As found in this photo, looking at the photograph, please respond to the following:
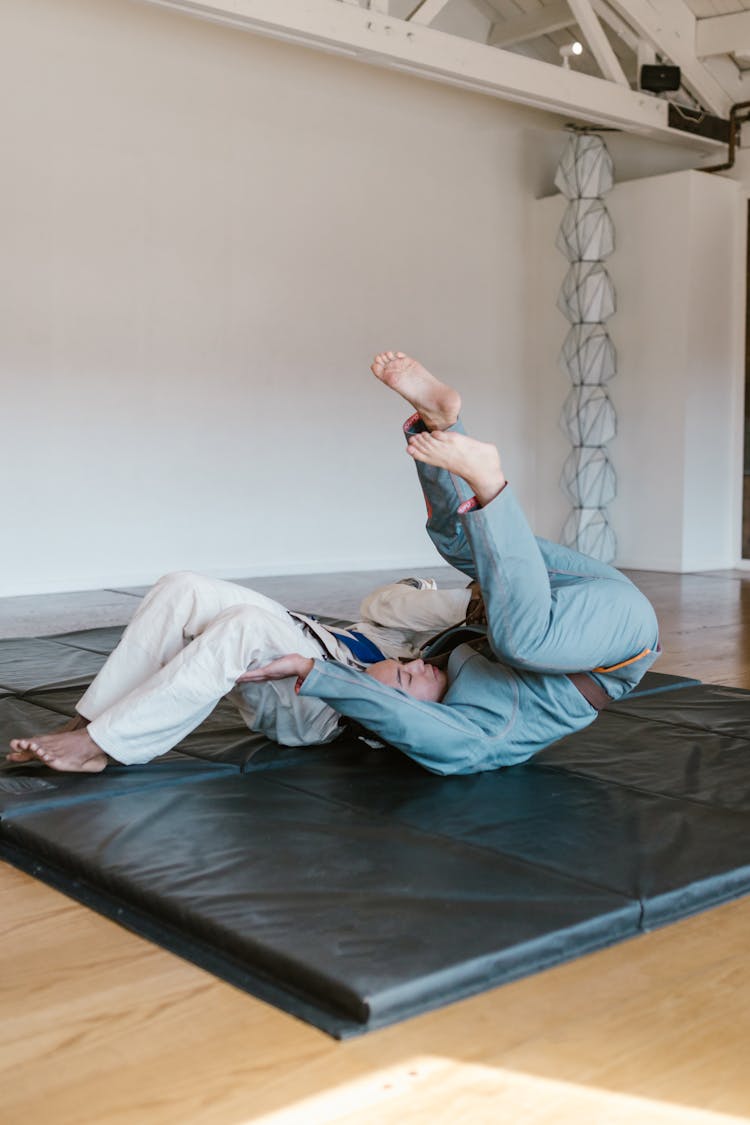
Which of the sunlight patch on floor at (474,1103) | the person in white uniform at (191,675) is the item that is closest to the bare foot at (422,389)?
the person in white uniform at (191,675)

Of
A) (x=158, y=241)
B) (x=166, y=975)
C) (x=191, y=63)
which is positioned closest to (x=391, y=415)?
(x=158, y=241)

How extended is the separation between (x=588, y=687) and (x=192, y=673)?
932mm

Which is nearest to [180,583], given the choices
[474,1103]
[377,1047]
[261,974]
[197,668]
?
[197,668]

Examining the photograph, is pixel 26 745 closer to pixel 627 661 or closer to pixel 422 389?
pixel 422 389

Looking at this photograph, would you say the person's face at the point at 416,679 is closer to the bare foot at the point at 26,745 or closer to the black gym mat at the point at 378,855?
the black gym mat at the point at 378,855

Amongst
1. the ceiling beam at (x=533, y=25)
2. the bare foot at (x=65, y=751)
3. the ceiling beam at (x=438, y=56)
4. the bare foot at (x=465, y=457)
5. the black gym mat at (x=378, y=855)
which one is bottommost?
the black gym mat at (x=378, y=855)

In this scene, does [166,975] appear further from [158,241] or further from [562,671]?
[158,241]

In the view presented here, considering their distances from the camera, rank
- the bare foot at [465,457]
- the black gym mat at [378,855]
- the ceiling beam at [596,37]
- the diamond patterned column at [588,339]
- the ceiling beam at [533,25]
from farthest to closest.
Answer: the diamond patterned column at [588,339]
the ceiling beam at [533,25]
the ceiling beam at [596,37]
the bare foot at [465,457]
the black gym mat at [378,855]

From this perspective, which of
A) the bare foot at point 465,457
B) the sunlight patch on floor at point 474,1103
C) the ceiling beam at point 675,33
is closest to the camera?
the sunlight patch on floor at point 474,1103

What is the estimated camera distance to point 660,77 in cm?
761

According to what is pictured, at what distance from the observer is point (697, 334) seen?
8.12 metres

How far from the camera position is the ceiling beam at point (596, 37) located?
713cm

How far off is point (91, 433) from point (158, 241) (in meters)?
1.20

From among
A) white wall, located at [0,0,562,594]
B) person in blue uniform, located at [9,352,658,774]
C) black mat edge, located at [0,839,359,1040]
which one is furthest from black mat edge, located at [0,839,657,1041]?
white wall, located at [0,0,562,594]
